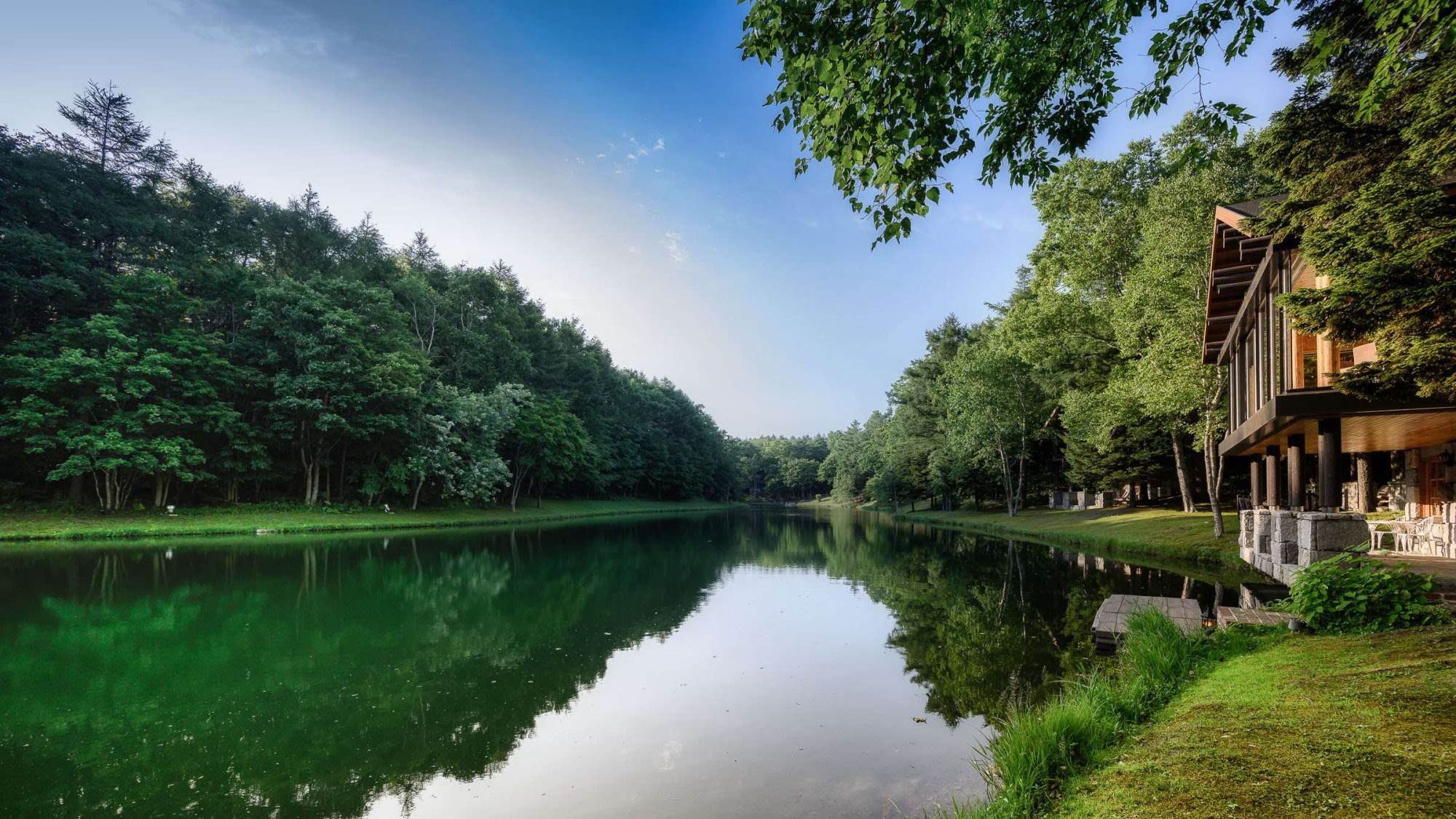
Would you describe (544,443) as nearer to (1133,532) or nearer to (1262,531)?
(1133,532)

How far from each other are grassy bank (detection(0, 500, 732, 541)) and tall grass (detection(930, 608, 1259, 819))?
102ft

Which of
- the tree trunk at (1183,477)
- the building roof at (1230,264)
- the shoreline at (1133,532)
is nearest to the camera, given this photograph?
the building roof at (1230,264)

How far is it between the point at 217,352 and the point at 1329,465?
42.4 metres

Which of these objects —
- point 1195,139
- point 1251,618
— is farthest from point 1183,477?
point 1251,618

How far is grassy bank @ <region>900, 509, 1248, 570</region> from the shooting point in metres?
19.1

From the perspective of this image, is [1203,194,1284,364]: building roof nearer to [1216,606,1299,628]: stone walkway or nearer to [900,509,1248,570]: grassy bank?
[900,509,1248,570]: grassy bank

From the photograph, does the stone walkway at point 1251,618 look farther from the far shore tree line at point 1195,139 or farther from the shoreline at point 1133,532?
the shoreline at point 1133,532

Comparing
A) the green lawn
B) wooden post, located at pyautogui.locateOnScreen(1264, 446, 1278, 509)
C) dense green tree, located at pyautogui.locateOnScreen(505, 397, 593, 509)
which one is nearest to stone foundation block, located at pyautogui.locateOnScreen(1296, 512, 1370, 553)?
wooden post, located at pyautogui.locateOnScreen(1264, 446, 1278, 509)

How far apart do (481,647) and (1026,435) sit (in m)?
36.9

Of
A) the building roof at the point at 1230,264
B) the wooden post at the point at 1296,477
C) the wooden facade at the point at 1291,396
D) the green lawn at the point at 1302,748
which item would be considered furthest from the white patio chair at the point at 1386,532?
the green lawn at the point at 1302,748

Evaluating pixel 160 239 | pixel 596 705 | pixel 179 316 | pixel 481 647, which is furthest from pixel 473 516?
pixel 596 705

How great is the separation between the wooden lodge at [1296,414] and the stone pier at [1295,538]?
0.8 inches

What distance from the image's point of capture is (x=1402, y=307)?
7566 millimetres

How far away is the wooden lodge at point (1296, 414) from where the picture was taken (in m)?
11.1
